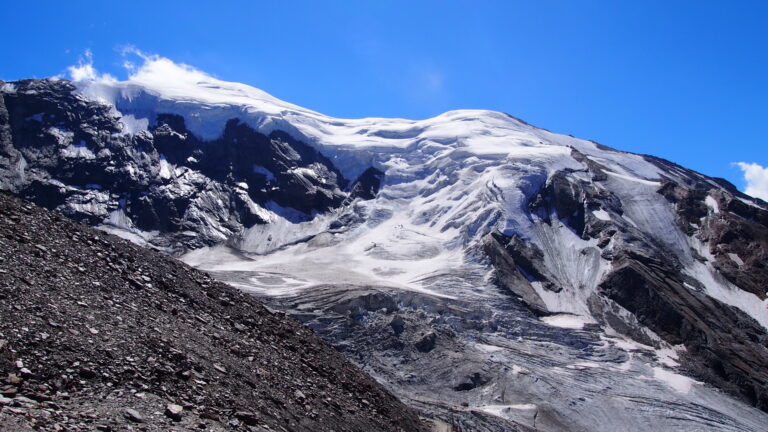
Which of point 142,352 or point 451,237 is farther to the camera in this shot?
point 451,237

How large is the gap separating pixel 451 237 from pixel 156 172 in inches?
1950

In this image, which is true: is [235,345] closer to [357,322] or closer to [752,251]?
[357,322]

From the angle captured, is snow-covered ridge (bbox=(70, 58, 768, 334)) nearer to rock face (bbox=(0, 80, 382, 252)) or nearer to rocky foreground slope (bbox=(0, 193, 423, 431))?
rock face (bbox=(0, 80, 382, 252))

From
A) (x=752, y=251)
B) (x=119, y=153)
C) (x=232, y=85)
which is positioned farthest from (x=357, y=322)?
(x=232, y=85)

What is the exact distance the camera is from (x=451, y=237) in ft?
288

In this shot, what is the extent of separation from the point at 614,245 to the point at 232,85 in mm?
97451

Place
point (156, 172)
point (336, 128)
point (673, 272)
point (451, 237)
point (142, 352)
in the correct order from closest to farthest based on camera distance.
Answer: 1. point (142, 352)
2. point (673, 272)
3. point (451, 237)
4. point (156, 172)
5. point (336, 128)

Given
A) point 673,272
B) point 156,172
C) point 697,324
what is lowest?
point 697,324

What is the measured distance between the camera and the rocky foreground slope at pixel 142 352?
12250 millimetres

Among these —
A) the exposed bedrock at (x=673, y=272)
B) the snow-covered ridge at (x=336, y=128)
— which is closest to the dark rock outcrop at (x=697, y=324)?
the exposed bedrock at (x=673, y=272)

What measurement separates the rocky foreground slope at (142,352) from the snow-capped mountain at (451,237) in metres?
23.2

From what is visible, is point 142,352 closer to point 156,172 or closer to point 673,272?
point 673,272

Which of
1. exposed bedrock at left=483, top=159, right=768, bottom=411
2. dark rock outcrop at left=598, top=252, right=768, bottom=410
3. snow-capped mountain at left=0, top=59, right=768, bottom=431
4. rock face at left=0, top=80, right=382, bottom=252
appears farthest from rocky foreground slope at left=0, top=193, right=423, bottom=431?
rock face at left=0, top=80, right=382, bottom=252

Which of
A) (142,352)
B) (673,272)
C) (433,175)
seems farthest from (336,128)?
(142,352)
